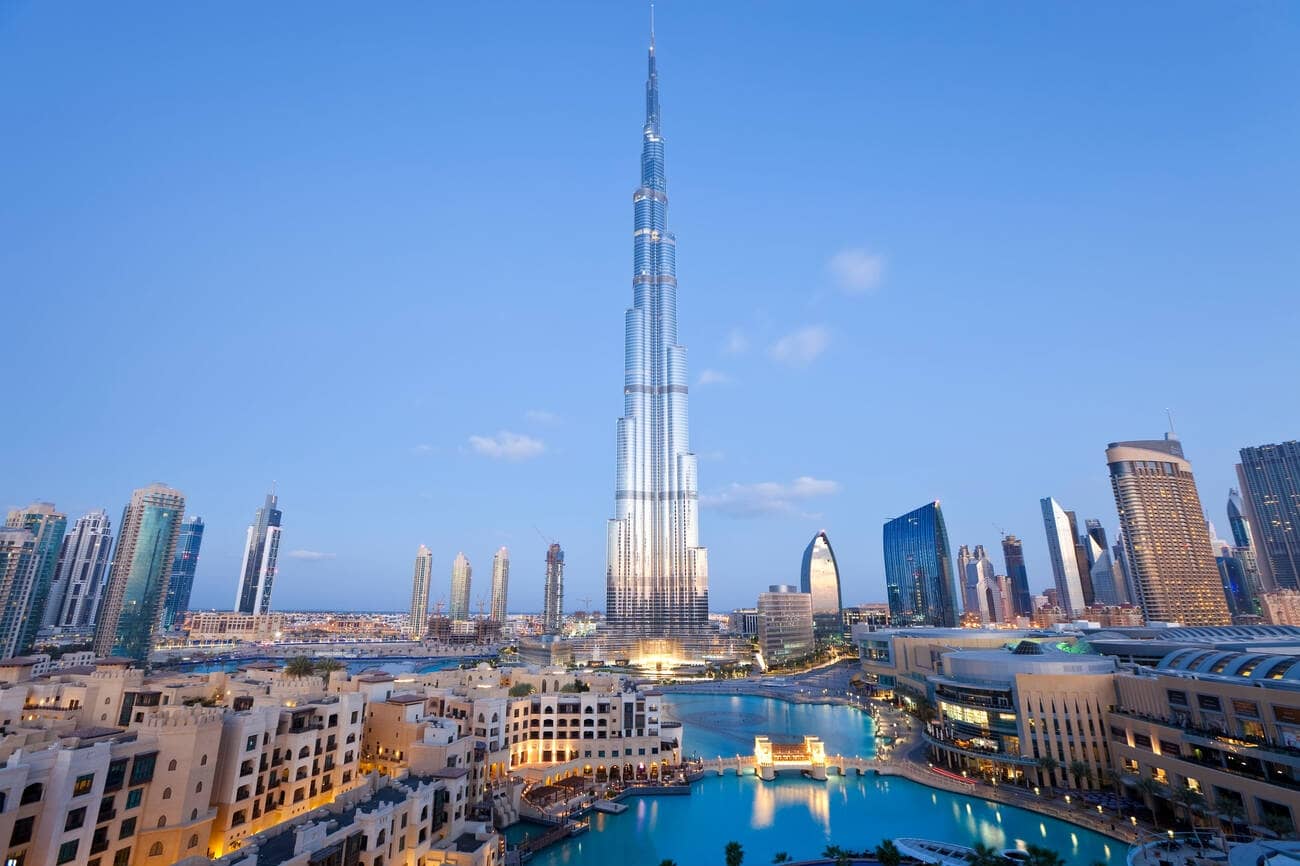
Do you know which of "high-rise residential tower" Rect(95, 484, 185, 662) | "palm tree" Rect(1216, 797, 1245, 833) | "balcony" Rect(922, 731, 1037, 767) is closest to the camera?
"palm tree" Rect(1216, 797, 1245, 833)

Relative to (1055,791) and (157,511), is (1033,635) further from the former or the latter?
(157,511)

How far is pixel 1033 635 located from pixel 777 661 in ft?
287

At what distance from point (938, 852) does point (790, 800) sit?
1943 centimetres

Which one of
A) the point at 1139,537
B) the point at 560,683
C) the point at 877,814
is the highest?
the point at 1139,537

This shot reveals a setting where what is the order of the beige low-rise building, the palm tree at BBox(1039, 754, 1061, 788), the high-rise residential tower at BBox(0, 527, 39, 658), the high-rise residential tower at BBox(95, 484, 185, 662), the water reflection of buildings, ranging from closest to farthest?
the beige low-rise building → the water reflection of buildings → the palm tree at BBox(1039, 754, 1061, 788) → the high-rise residential tower at BBox(0, 527, 39, 658) → the high-rise residential tower at BBox(95, 484, 185, 662)

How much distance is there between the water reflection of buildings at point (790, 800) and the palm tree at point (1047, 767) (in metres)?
19.2

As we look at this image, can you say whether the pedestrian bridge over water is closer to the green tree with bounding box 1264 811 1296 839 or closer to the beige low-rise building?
the beige low-rise building

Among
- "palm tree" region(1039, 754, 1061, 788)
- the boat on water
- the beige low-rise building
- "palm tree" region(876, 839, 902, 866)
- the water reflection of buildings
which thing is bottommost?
the water reflection of buildings

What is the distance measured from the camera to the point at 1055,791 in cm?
5456

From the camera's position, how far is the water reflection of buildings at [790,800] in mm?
53062

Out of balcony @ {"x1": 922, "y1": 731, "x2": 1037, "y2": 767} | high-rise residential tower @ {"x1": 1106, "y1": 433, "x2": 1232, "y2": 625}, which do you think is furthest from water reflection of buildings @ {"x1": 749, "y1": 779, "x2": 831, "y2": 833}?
high-rise residential tower @ {"x1": 1106, "y1": 433, "x2": 1232, "y2": 625}

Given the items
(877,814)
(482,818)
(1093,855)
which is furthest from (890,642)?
(482,818)

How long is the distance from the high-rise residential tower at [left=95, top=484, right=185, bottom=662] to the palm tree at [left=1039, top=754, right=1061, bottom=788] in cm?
19727

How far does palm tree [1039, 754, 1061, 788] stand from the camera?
184ft
